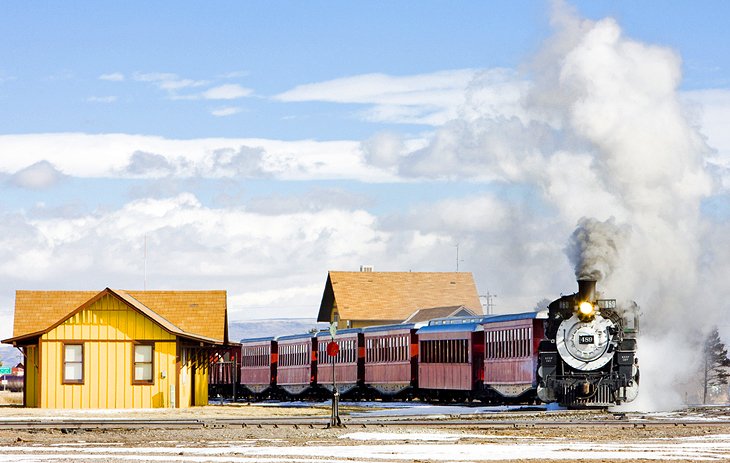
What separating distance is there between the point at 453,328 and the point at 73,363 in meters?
13.5

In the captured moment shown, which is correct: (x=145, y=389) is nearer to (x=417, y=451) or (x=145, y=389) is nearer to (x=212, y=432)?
(x=212, y=432)

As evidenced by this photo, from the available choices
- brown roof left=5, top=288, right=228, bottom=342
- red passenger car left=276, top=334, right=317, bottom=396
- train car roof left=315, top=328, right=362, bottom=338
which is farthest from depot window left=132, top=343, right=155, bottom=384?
red passenger car left=276, top=334, right=317, bottom=396

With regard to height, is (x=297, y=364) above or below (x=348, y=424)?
above

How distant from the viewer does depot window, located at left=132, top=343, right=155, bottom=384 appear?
158 ft

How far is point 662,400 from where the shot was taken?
47281 millimetres

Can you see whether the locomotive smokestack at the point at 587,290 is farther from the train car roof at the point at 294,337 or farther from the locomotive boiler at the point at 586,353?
the train car roof at the point at 294,337

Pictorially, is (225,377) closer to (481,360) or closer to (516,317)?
(481,360)

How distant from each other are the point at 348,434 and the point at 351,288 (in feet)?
232

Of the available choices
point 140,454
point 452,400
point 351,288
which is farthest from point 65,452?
point 351,288

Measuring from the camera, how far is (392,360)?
57.9 meters

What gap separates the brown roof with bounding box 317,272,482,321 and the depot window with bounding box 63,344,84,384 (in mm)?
50355

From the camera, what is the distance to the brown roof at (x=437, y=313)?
295 ft

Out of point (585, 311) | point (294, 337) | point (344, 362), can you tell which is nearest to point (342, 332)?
point (344, 362)

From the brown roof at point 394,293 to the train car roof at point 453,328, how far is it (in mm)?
42113
